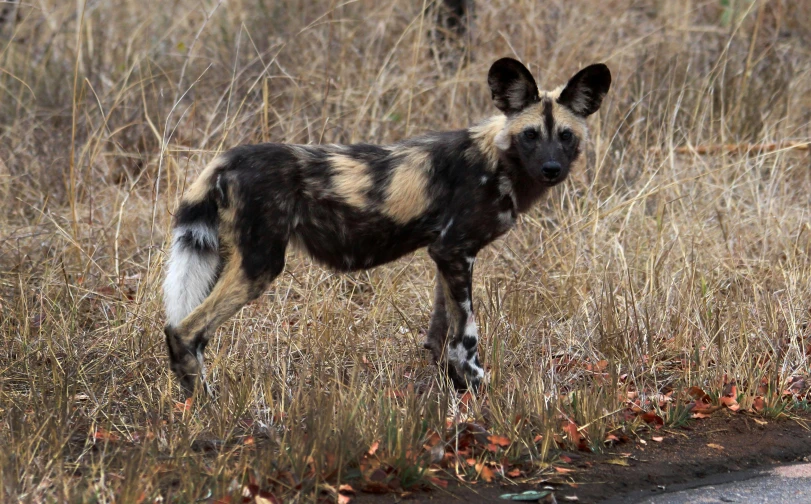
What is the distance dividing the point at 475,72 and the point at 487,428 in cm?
367

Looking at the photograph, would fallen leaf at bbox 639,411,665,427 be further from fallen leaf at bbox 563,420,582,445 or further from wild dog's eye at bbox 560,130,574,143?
wild dog's eye at bbox 560,130,574,143

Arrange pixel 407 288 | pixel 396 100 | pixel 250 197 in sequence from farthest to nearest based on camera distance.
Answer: pixel 396 100 → pixel 407 288 → pixel 250 197

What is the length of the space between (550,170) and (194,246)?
4.52 feet

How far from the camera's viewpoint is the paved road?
299 cm

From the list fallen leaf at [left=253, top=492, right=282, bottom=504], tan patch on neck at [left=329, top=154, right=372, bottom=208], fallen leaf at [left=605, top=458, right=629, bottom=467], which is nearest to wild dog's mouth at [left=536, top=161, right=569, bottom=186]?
tan patch on neck at [left=329, top=154, right=372, bottom=208]

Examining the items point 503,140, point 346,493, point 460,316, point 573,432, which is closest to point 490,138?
point 503,140

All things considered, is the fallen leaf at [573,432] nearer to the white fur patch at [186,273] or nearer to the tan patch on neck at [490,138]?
the tan patch on neck at [490,138]

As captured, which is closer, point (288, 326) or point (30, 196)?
point (288, 326)

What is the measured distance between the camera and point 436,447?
312 centimetres

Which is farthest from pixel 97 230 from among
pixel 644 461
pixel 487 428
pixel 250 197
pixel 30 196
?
pixel 644 461

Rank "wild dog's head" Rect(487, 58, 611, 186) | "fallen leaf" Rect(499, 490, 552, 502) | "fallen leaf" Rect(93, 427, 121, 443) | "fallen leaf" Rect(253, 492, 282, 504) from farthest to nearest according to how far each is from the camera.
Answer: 1. "wild dog's head" Rect(487, 58, 611, 186)
2. "fallen leaf" Rect(93, 427, 121, 443)
3. "fallen leaf" Rect(499, 490, 552, 502)
4. "fallen leaf" Rect(253, 492, 282, 504)

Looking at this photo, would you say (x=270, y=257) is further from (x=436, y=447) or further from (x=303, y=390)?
(x=436, y=447)

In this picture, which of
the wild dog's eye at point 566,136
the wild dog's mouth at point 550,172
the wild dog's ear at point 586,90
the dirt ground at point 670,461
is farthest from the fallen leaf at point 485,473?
the wild dog's ear at point 586,90

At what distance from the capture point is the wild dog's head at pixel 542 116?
372 cm
